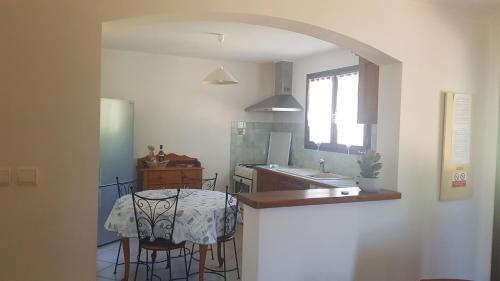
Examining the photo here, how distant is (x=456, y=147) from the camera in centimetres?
293

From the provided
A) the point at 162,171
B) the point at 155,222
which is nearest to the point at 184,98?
the point at 162,171

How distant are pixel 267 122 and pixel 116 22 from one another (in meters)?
4.31

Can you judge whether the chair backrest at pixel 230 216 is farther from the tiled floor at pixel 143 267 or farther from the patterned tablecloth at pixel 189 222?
the tiled floor at pixel 143 267

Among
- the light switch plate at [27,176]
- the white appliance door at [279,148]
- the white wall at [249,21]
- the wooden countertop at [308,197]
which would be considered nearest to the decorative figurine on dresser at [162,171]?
the white appliance door at [279,148]

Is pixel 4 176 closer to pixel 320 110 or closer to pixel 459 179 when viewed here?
pixel 459 179

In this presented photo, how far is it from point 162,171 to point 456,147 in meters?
3.50

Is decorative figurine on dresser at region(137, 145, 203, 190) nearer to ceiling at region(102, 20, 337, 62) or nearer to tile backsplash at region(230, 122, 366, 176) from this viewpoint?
tile backsplash at region(230, 122, 366, 176)

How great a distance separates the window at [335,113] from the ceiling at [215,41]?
0.40 metres

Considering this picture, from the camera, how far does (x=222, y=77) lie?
13.9 ft

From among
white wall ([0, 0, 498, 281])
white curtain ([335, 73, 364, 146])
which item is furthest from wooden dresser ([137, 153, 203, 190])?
white wall ([0, 0, 498, 281])

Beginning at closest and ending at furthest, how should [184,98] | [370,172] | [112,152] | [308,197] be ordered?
1. [308,197]
2. [370,172]
3. [112,152]
4. [184,98]

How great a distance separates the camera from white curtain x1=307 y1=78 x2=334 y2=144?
5062 millimetres

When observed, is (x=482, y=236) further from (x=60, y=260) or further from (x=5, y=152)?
(x=5, y=152)

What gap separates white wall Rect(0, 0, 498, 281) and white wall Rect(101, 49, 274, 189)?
3.31 meters
